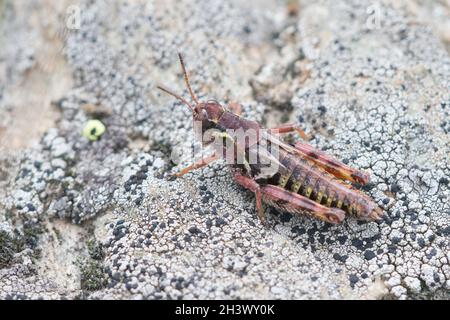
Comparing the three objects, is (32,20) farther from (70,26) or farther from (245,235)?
(245,235)

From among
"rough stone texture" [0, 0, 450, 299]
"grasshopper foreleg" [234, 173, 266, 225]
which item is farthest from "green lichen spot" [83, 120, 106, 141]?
"grasshopper foreleg" [234, 173, 266, 225]

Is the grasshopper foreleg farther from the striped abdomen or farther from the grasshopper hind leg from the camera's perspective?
the striped abdomen

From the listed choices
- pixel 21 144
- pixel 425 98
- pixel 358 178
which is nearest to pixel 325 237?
pixel 358 178

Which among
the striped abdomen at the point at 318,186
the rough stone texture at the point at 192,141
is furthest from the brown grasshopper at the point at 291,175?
the rough stone texture at the point at 192,141

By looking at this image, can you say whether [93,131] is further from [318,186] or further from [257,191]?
[318,186]

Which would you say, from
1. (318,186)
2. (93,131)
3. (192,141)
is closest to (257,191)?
(318,186)
